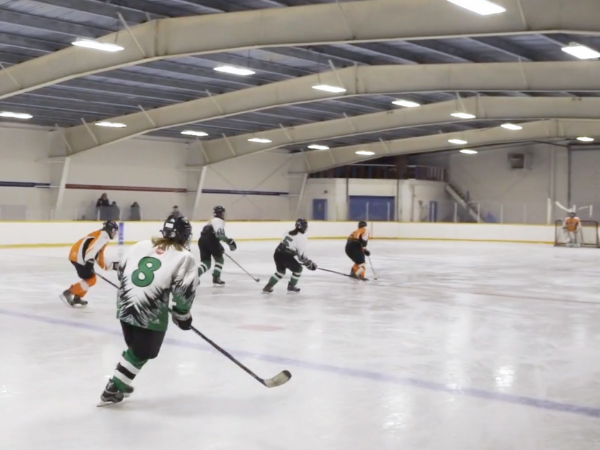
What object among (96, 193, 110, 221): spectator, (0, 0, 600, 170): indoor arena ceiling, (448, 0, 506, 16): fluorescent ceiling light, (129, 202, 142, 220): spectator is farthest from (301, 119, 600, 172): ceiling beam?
(448, 0, 506, 16): fluorescent ceiling light

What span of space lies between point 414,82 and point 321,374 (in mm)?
11547

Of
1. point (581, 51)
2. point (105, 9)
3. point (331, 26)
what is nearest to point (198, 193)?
point (105, 9)

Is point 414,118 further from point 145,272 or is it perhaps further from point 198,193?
point 145,272

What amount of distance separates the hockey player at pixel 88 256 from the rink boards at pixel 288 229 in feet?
37.5

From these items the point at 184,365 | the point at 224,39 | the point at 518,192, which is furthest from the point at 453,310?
the point at 518,192

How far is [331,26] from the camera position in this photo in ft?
36.8

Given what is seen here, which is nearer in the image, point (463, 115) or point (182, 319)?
point (182, 319)

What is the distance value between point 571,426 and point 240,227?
Answer: 20.4 metres

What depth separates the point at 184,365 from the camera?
202 inches

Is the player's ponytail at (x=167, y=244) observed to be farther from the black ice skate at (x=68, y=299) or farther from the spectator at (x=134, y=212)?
the spectator at (x=134, y=212)

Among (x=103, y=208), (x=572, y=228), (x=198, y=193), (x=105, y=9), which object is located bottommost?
(x=572, y=228)

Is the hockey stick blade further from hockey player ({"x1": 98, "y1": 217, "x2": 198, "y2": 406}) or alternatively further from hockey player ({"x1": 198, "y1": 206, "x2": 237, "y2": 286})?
hockey player ({"x1": 198, "y1": 206, "x2": 237, "y2": 286})

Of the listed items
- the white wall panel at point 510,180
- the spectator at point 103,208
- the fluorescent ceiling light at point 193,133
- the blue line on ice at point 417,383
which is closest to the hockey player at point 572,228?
the white wall panel at point 510,180

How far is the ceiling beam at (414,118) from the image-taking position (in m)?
19.0
